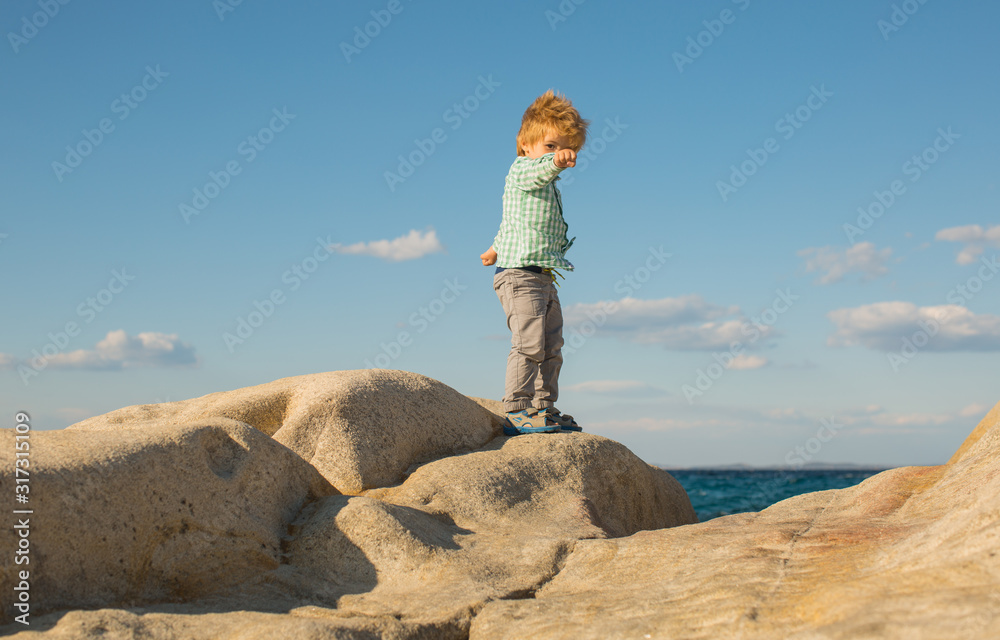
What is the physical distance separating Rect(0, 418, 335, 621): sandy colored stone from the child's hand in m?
2.85

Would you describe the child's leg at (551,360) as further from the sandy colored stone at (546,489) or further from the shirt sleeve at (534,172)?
the shirt sleeve at (534,172)

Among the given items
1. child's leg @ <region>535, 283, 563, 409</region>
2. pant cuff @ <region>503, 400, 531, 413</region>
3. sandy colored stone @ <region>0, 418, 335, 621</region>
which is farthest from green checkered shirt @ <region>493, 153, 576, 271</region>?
sandy colored stone @ <region>0, 418, 335, 621</region>

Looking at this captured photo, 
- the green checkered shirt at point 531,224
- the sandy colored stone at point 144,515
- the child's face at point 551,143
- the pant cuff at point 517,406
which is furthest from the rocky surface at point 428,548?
the child's face at point 551,143

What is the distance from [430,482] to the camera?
4.63 m

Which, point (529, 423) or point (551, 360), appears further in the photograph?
point (551, 360)

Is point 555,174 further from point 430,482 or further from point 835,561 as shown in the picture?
point 835,561

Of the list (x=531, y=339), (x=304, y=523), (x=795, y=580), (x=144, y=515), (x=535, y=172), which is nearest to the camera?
(x=795, y=580)

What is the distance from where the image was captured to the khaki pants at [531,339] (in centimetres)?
586

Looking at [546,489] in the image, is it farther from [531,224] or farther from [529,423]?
[531,224]

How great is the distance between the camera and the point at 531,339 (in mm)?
5836

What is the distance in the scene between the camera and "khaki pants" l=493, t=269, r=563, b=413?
5855mm

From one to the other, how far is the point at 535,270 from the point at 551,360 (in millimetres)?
735

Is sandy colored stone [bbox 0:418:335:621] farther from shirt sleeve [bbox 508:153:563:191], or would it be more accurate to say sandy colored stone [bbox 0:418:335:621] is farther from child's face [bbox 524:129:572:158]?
child's face [bbox 524:129:572:158]

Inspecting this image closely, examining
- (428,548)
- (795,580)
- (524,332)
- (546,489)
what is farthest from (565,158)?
(795,580)
